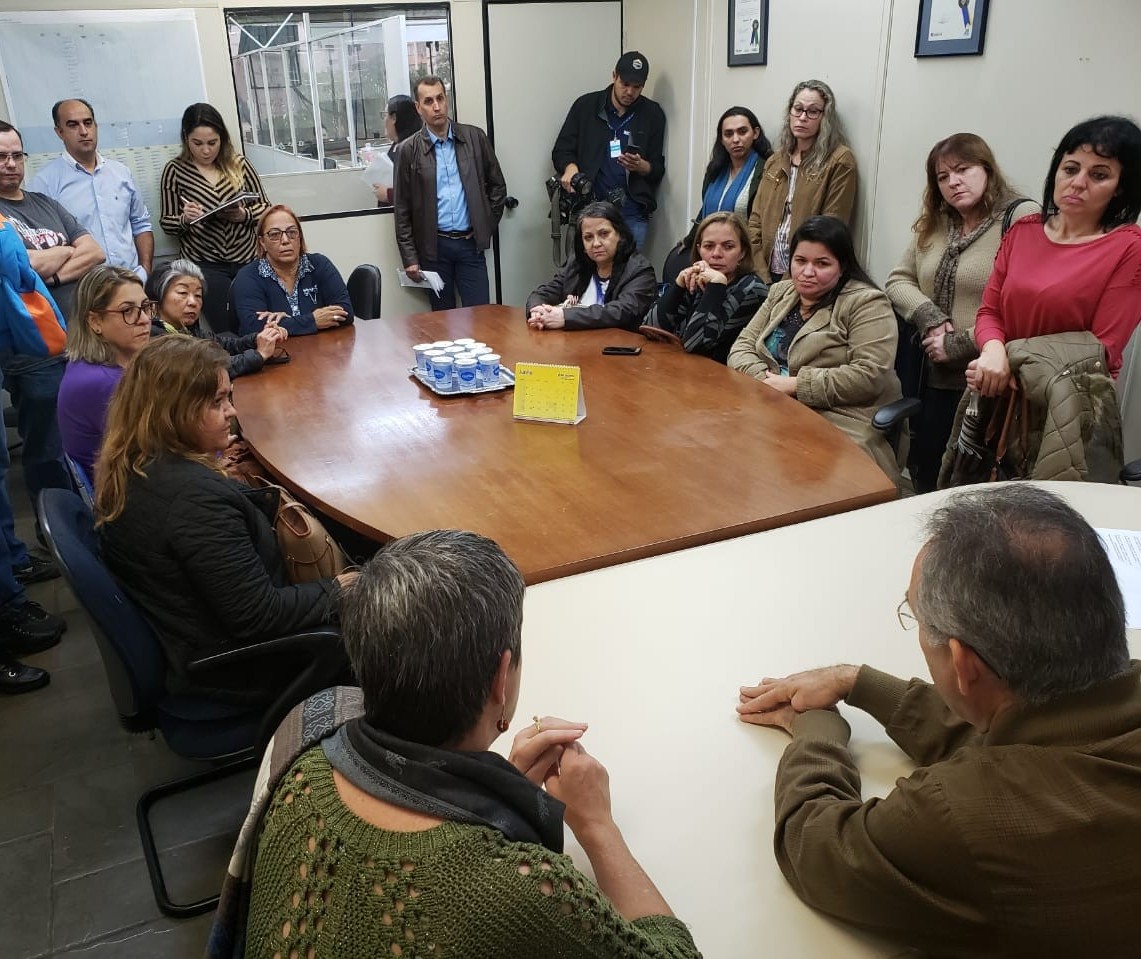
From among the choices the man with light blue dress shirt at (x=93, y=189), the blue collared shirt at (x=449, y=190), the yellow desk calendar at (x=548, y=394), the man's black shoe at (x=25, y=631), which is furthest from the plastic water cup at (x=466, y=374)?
the blue collared shirt at (x=449, y=190)

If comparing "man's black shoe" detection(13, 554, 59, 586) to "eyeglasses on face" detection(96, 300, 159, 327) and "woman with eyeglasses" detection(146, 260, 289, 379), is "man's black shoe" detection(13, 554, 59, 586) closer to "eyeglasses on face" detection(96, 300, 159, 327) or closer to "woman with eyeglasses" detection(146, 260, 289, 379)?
"woman with eyeglasses" detection(146, 260, 289, 379)

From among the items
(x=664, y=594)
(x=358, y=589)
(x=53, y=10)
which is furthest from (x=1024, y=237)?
(x=53, y=10)

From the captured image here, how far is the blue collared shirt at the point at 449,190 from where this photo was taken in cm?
521

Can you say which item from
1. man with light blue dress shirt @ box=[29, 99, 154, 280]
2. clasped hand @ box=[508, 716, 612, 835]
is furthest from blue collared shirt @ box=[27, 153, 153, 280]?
clasped hand @ box=[508, 716, 612, 835]

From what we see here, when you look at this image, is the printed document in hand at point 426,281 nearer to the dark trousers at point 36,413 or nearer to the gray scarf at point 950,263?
the dark trousers at point 36,413

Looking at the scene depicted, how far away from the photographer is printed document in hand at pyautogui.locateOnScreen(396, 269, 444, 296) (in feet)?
15.9

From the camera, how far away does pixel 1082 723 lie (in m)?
0.91

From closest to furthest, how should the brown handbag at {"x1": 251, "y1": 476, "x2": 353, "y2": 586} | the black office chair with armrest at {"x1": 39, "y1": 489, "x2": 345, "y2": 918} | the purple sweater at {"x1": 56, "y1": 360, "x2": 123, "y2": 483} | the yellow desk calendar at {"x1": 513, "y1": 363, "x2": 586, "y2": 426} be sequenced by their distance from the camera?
the black office chair with armrest at {"x1": 39, "y1": 489, "x2": 345, "y2": 918}, the brown handbag at {"x1": 251, "y1": 476, "x2": 353, "y2": 586}, the purple sweater at {"x1": 56, "y1": 360, "x2": 123, "y2": 483}, the yellow desk calendar at {"x1": 513, "y1": 363, "x2": 586, "y2": 426}

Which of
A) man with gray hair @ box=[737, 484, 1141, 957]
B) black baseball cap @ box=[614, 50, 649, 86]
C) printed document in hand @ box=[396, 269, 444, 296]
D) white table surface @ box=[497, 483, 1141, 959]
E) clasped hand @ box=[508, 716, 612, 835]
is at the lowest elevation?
printed document in hand @ box=[396, 269, 444, 296]

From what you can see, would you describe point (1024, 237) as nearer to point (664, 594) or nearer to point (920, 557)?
point (664, 594)

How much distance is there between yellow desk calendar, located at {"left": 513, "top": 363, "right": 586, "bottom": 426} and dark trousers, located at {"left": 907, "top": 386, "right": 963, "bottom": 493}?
1468 millimetres

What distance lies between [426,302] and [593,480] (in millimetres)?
4028

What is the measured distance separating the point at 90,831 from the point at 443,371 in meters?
1.56

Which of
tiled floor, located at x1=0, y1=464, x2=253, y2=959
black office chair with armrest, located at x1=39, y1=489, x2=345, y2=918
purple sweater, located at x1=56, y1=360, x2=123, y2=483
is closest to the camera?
black office chair with armrest, located at x1=39, y1=489, x2=345, y2=918
